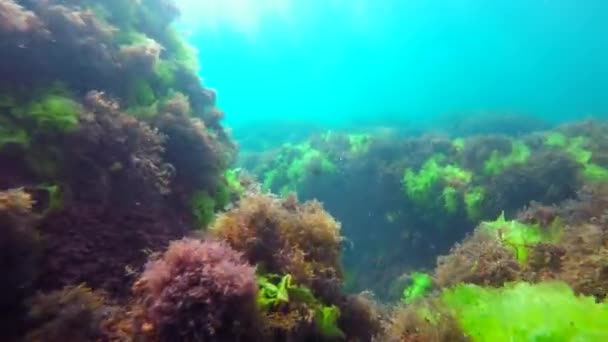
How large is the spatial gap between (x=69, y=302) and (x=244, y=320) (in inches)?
48.6

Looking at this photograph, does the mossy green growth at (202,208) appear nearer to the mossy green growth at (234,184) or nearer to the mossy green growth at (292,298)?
the mossy green growth at (234,184)

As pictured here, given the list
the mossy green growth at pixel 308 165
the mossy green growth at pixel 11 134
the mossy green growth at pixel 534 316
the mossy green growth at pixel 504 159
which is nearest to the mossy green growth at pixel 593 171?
the mossy green growth at pixel 504 159

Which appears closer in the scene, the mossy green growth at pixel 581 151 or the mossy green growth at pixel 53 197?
the mossy green growth at pixel 53 197

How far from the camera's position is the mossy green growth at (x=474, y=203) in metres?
10.2

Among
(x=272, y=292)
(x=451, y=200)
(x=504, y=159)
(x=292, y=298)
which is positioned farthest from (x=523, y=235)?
(x=504, y=159)

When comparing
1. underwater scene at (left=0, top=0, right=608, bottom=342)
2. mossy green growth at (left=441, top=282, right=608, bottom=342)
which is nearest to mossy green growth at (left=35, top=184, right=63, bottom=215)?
underwater scene at (left=0, top=0, right=608, bottom=342)

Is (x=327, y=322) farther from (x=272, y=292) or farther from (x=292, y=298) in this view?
(x=272, y=292)

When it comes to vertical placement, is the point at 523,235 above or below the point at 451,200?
below

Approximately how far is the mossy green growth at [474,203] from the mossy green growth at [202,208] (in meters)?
7.16

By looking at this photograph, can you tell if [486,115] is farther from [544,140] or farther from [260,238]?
[260,238]

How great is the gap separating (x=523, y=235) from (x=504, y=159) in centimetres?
800

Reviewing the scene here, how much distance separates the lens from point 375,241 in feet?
38.5

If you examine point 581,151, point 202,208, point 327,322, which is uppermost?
point 581,151

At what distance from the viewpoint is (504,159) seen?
1170cm
